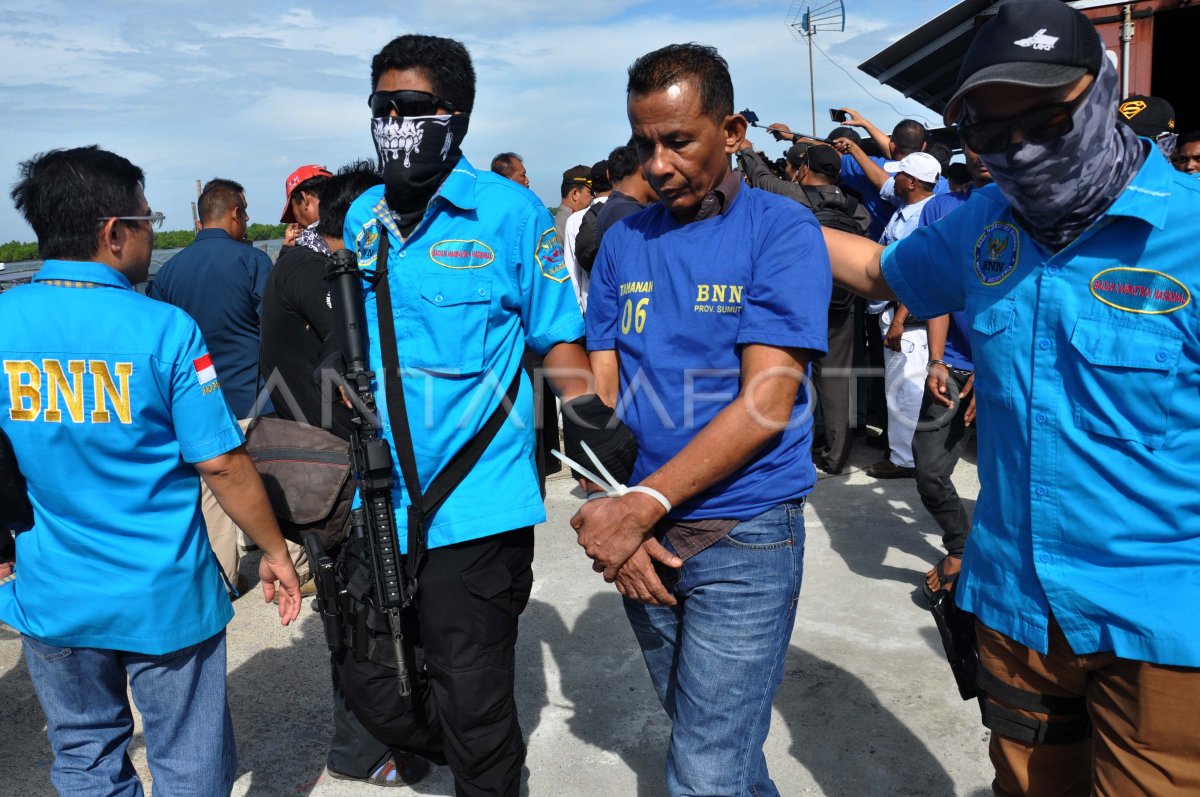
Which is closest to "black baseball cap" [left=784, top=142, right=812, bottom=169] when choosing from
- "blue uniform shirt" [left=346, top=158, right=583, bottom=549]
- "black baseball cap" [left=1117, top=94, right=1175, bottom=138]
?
"black baseball cap" [left=1117, top=94, right=1175, bottom=138]

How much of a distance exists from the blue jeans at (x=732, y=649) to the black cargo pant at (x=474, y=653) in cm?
57

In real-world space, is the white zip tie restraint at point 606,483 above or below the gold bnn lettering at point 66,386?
below

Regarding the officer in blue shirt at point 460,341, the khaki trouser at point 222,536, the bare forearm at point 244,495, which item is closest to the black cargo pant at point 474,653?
the officer in blue shirt at point 460,341

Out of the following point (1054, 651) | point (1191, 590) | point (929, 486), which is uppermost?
point (1191, 590)

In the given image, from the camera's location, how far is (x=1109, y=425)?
174cm

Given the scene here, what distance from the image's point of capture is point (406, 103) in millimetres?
2549

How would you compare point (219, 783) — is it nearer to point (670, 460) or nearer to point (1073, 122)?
point (670, 460)

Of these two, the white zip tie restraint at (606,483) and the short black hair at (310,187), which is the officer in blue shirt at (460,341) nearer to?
the white zip tie restraint at (606,483)

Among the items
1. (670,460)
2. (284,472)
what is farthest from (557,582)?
(670,460)

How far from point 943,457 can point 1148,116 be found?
8.97ft

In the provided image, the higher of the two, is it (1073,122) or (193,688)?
(1073,122)

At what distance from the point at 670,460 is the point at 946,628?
0.76m

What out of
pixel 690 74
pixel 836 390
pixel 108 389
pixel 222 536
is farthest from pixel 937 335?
pixel 222 536

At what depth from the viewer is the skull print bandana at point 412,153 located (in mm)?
2557
